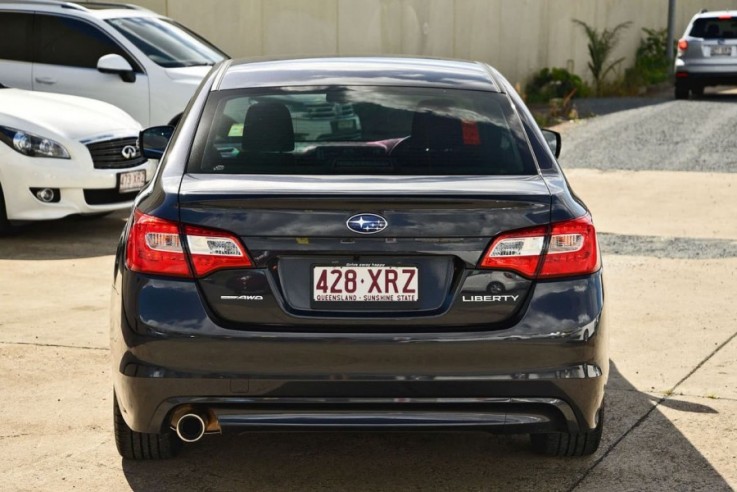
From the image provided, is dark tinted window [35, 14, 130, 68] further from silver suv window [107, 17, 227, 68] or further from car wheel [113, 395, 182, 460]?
car wheel [113, 395, 182, 460]

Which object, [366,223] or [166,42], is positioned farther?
[166,42]

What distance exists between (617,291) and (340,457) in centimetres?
369

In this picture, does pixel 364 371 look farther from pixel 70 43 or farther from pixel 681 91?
pixel 681 91

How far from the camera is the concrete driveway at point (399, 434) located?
4.88 m

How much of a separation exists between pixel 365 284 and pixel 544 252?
59cm

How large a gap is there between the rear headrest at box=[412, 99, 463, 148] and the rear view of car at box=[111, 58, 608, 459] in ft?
1.58

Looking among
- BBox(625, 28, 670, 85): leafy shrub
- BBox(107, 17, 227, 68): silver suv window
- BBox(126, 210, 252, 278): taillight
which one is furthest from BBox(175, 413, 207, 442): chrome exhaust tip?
BBox(625, 28, 670, 85): leafy shrub

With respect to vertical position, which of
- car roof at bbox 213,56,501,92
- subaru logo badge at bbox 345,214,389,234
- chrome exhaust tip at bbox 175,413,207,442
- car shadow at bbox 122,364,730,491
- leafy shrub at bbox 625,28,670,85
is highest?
car roof at bbox 213,56,501,92

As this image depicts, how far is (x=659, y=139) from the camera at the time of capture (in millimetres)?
17375

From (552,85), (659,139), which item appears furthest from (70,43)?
(552,85)

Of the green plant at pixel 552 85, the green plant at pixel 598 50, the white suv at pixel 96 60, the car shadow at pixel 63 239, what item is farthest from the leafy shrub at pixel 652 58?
the car shadow at pixel 63 239

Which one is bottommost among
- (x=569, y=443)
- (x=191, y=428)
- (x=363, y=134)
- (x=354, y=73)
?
(x=569, y=443)

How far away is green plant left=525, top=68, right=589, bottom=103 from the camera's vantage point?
23.9 metres

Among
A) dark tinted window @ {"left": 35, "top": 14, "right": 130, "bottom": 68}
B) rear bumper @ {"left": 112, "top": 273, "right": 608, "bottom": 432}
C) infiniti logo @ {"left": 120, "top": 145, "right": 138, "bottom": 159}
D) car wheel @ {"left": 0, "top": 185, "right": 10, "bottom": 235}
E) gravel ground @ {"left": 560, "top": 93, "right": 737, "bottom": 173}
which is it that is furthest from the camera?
gravel ground @ {"left": 560, "top": 93, "right": 737, "bottom": 173}
